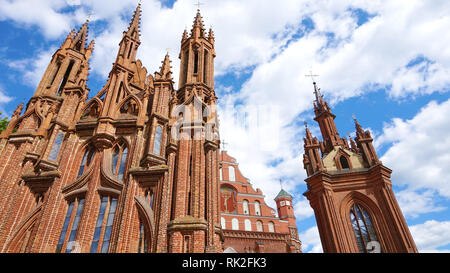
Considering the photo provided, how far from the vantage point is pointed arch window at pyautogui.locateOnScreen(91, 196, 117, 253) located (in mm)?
10984

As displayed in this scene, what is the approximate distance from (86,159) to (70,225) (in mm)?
3576

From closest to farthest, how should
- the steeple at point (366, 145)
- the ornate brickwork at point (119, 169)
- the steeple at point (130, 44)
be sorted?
the ornate brickwork at point (119, 169)
the steeple at point (130, 44)
the steeple at point (366, 145)

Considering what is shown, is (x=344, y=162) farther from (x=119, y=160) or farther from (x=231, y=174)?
(x=119, y=160)

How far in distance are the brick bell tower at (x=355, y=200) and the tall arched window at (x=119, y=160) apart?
15436mm

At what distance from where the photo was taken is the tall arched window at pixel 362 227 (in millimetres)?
19859

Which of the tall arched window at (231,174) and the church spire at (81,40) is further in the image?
the tall arched window at (231,174)

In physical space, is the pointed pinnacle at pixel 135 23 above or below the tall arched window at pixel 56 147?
above

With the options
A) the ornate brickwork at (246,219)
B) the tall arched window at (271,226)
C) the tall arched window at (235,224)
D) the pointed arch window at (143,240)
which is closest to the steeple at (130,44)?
the pointed arch window at (143,240)

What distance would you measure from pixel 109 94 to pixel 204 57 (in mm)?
6390

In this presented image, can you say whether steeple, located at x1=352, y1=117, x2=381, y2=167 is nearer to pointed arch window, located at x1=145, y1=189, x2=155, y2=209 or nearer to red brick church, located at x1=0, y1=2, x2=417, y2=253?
red brick church, located at x1=0, y1=2, x2=417, y2=253

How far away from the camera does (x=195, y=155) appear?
12.1m

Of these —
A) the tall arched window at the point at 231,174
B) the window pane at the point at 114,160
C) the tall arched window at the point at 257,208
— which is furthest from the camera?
the tall arched window at the point at 231,174

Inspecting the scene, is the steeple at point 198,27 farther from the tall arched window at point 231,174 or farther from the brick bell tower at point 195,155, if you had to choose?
the tall arched window at point 231,174

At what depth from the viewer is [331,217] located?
20.2 m
